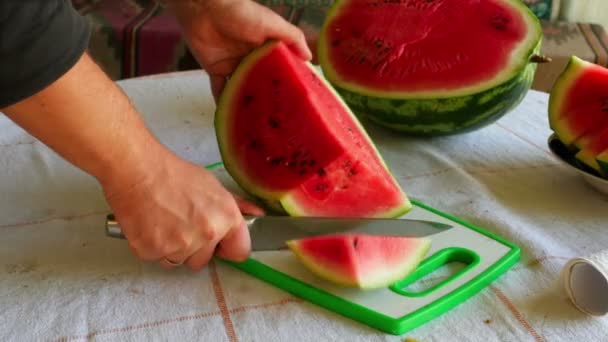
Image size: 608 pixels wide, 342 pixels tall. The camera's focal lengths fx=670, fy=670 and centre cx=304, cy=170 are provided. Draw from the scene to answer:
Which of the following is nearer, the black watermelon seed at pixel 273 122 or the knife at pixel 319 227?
the knife at pixel 319 227

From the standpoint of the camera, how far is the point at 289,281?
887mm

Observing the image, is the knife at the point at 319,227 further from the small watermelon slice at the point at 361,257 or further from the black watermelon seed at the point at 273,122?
the black watermelon seed at the point at 273,122

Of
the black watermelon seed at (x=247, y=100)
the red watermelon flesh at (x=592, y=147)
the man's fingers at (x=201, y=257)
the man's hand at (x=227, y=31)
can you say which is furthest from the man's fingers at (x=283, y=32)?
the red watermelon flesh at (x=592, y=147)

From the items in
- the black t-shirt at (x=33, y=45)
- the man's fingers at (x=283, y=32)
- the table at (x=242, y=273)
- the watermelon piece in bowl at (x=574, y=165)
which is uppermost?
the black t-shirt at (x=33, y=45)

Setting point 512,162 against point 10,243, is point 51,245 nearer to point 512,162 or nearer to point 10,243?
point 10,243

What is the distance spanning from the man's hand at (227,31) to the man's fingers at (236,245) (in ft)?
1.24

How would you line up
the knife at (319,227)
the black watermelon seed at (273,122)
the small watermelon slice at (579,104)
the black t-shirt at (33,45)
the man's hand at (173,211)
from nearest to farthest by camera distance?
the black t-shirt at (33,45), the man's hand at (173,211), the knife at (319,227), the black watermelon seed at (273,122), the small watermelon slice at (579,104)

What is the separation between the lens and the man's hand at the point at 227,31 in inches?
43.7

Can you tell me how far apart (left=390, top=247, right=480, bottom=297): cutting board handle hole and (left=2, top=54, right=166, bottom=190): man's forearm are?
0.38 metres

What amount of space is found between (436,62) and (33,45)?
0.78 m

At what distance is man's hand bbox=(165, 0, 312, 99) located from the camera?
1.11 metres

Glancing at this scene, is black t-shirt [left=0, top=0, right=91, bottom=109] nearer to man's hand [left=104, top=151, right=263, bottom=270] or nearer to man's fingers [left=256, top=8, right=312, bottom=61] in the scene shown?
man's hand [left=104, top=151, right=263, bottom=270]

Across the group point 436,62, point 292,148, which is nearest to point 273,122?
point 292,148

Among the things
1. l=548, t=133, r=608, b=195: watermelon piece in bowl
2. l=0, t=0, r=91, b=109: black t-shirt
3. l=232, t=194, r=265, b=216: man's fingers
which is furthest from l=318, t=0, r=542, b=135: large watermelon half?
l=0, t=0, r=91, b=109: black t-shirt
